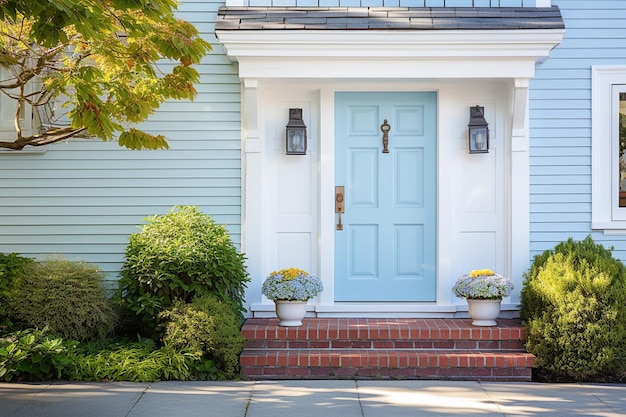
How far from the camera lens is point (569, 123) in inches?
288

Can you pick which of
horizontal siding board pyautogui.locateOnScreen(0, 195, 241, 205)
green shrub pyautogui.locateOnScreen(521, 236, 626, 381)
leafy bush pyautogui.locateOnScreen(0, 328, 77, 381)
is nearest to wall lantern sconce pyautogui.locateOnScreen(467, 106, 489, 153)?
green shrub pyautogui.locateOnScreen(521, 236, 626, 381)

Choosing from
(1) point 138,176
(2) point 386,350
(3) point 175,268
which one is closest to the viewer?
(3) point 175,268

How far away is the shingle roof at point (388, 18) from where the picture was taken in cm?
681

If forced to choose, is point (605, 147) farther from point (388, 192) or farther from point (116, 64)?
point (116, 64)

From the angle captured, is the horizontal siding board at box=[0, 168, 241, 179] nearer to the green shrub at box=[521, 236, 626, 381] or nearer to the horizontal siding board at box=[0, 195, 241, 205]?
the horizontal siding board at box=[0, 195, 241, 205]

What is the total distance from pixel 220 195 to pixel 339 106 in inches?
56.2

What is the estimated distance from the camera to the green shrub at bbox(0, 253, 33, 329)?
6391 millimetres

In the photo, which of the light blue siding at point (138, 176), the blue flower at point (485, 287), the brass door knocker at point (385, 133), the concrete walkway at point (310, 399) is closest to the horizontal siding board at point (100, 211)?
the light blue siding at point (138, 176)

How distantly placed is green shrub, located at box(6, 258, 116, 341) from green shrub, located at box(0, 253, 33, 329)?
35 mm

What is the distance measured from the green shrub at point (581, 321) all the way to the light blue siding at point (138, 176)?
2.88 m

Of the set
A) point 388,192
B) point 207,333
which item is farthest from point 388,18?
point 207,333

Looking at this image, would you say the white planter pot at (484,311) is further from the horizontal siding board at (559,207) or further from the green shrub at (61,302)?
the green shrub at (61,302)

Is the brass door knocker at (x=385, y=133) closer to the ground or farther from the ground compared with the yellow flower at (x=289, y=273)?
farther from the ground

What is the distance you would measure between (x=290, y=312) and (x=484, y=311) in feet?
5.59
